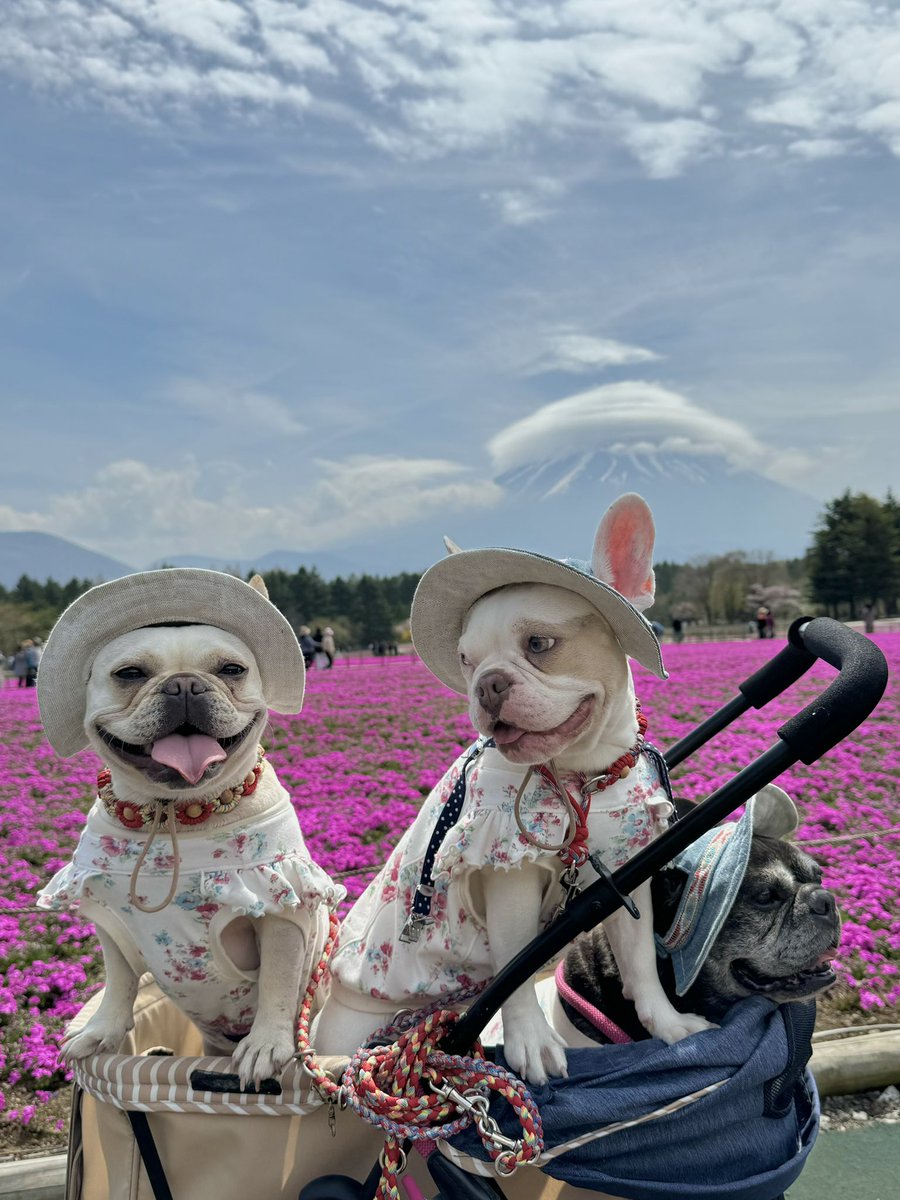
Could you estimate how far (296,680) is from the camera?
227cm

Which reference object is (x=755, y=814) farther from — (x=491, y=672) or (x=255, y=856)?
(x=255, y=856)

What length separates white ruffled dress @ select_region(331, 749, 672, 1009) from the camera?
6.45 ft

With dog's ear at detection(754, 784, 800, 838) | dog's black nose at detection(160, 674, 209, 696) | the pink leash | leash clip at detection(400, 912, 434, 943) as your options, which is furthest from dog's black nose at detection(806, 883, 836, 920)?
dog's black nose at detection(160, 674, 209, 696)

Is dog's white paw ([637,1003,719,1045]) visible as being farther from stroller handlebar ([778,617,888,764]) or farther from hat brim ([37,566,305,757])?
hat brim ([37,566,305,757])

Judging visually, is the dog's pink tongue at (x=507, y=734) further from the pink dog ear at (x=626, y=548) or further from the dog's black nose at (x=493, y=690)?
the pink dog ear at (x=626, y=548)

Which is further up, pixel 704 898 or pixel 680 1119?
pixel 704 898

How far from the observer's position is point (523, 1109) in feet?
5.65

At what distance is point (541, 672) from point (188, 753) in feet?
2.60

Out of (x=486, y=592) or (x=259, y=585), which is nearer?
(x=486, y=592)

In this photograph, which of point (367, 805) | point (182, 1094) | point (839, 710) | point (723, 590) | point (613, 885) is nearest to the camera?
point (839, 710)

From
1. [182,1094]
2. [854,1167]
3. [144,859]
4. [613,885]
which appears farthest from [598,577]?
[854,1167]

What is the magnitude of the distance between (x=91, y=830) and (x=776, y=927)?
1.61 m

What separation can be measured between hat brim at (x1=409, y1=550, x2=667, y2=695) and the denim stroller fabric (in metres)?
0.79

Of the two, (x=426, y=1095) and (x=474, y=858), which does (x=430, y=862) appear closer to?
(x=474, y=858)
